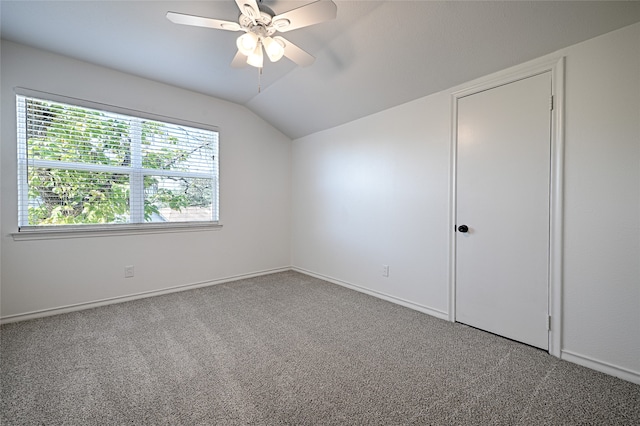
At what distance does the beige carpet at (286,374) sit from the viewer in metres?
1.38

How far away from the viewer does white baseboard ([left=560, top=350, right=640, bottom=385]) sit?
163 centimetres

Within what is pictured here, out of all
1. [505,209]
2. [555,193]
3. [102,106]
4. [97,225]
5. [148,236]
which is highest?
[102,106]

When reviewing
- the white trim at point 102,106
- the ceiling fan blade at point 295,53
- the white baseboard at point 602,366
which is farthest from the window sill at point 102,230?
the white baseboard at point 602,366

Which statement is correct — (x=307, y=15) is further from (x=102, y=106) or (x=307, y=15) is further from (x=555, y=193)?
(x=102, y=106)

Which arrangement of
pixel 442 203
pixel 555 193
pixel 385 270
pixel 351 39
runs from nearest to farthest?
pixel 555 193, pixel 351 39, pixel 442 203, pixel 385 270

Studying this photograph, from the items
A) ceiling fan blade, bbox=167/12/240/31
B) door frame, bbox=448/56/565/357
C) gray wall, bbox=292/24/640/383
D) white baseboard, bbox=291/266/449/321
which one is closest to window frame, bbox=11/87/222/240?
gray wall, bbox=292/24/640/383

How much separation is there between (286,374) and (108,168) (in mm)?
2861

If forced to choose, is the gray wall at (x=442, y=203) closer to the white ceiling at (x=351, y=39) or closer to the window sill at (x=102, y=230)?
the white ceiling at (x=351, y=39)

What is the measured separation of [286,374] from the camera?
1.70 m

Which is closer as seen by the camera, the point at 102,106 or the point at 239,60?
the point at 239,60

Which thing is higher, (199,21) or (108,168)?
(199,21)

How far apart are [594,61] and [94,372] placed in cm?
390

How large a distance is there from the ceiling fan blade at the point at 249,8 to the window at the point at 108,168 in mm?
2153

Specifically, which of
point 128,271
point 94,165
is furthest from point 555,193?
point 94,165
